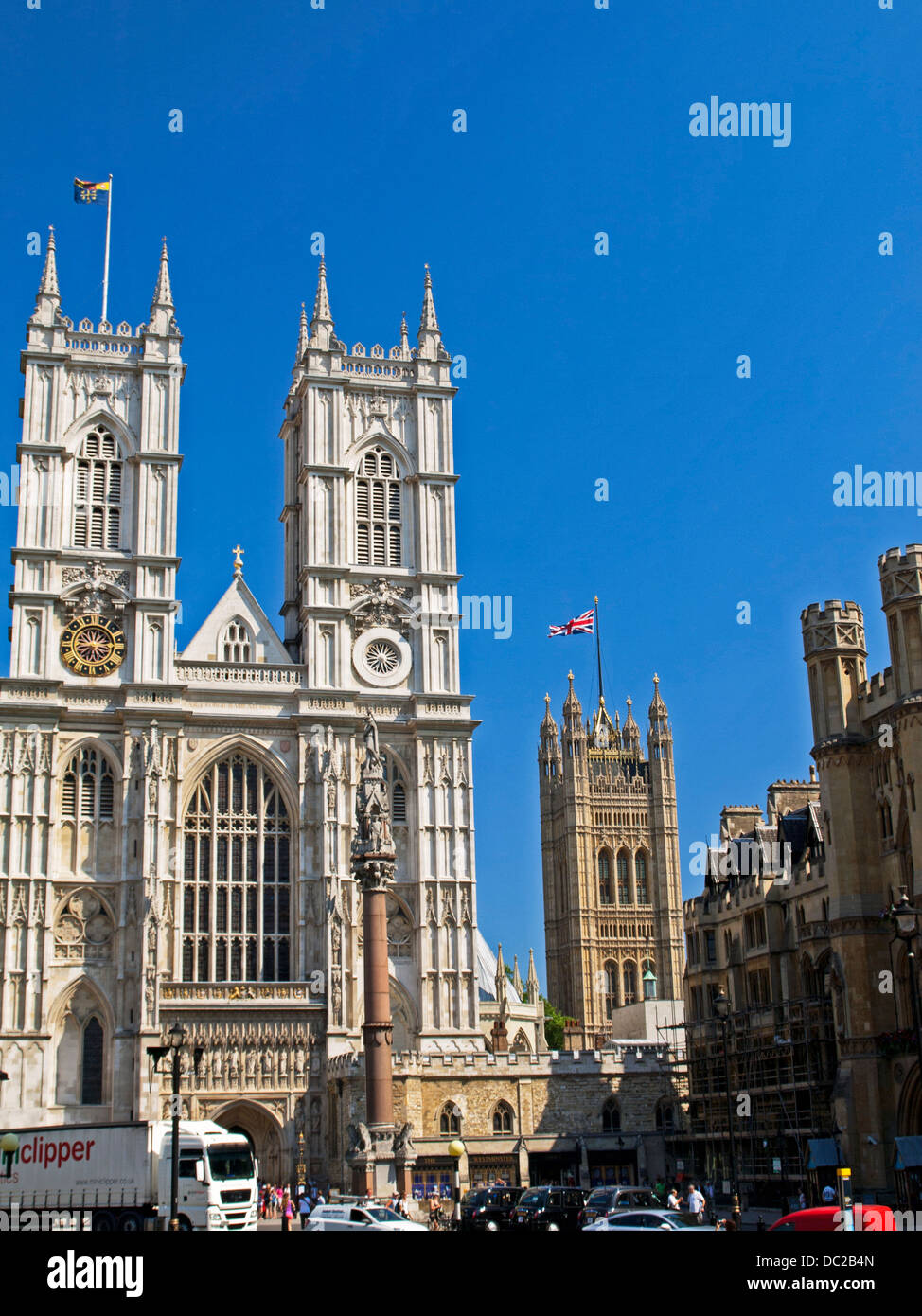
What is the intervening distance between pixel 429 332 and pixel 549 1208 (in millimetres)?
43444

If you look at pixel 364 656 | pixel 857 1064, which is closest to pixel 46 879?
pixel 364 656

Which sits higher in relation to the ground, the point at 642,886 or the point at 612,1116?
the point at 642,886

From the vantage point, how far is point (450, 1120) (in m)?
49.0

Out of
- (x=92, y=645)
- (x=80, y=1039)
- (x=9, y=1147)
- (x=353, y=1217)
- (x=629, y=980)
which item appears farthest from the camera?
(x=629, y=980)

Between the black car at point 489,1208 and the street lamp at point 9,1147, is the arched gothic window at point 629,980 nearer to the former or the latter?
the black car at point 489,1208

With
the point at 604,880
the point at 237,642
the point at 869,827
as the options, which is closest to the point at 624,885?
the point at 604,880

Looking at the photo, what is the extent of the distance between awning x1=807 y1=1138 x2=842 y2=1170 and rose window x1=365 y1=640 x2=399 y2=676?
29.3 m

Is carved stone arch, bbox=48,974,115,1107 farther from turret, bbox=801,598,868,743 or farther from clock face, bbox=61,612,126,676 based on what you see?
turret, bbox=801,598,868,743

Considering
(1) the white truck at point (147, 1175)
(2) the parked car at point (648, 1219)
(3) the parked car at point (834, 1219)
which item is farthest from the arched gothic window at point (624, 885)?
(3) the parked car at point (834, 1219)

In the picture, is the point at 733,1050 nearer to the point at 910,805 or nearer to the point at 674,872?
the point at 910,805

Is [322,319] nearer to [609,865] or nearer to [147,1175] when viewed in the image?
[147,1175]

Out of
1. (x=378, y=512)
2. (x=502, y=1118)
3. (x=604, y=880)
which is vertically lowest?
(x=502, y=1118)

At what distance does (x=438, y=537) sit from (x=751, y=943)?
906 inches

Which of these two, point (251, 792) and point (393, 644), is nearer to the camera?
point (251, 792)
